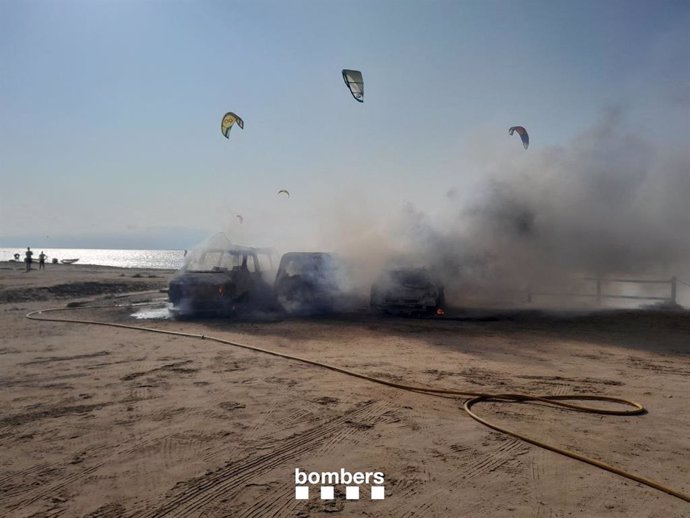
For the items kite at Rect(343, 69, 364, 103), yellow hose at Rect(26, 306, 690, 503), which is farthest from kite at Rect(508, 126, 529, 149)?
yellow hose at Rect(26, 306, 690, 503)

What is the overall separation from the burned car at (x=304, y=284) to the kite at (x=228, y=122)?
5419 mm

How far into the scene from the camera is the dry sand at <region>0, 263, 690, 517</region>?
136 inches

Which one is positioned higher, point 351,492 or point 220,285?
point 220,285

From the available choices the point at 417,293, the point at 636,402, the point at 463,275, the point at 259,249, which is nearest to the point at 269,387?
the point at 636,402

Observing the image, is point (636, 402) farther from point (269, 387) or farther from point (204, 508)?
point (204, 508)

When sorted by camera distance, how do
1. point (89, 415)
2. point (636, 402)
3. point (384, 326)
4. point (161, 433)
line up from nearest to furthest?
point (161, 433)
point (89, 415)
point (636, 402)
point (384, 326)

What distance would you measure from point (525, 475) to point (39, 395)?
5445 mm

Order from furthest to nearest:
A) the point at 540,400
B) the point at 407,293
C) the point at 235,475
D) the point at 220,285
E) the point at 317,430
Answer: the point at 407,293 → the point at 220,285 → the point at 540,400 → the point at 317,430 → the point at 235,475

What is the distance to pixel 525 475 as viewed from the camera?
3.82 meters

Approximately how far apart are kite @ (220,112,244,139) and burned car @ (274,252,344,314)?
5.42 metres

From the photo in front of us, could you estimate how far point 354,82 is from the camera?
13.7 metres

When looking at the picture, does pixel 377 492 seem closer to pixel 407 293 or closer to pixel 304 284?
pixel 407 293

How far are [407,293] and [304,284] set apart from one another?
2.95m

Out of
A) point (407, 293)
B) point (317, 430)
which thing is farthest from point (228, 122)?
point (317, 430)
